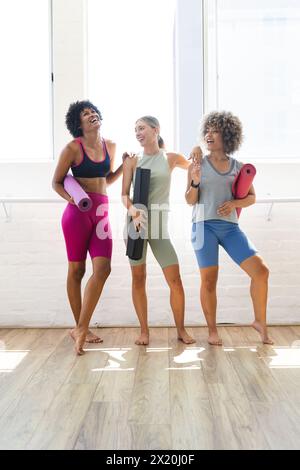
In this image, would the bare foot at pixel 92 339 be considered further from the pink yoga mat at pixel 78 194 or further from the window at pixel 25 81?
the window at pixel 25 81

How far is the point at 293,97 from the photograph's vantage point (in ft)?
13.6

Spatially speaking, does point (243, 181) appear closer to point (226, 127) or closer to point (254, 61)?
point (226, 127)

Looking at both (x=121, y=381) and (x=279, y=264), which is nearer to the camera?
(x=121, y=381)

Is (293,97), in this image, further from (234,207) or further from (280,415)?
(280,415)

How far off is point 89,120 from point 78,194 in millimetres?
502

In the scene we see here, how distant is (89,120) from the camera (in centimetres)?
348

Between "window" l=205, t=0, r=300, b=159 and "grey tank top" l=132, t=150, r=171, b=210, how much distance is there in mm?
793

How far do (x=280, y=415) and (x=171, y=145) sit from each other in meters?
2.39

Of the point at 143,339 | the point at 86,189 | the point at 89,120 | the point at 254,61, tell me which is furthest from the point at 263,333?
the point at 254,61

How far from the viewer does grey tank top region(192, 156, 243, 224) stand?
3.46m

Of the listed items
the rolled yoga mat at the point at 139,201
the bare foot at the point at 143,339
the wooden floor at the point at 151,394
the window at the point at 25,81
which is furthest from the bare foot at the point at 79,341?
the window at the point at 25,81
